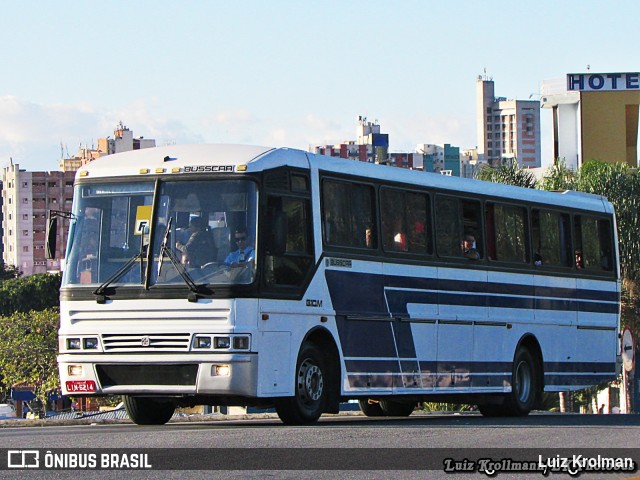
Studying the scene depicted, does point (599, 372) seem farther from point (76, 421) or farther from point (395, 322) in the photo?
point (76, 421)

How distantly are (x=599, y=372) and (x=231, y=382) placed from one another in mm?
10771

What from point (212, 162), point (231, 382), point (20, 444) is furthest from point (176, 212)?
point (20, 444)

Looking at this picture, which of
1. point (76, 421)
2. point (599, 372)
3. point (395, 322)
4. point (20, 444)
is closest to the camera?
point (20, 444)

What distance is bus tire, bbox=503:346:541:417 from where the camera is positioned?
73.6 ft

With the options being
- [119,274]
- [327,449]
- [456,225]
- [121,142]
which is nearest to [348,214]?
[456,225]

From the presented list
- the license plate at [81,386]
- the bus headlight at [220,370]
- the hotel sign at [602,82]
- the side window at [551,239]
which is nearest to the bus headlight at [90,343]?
the license plate at [81,386]

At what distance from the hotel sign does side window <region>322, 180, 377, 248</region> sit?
74.8m

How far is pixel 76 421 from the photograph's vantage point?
22422 millimetres

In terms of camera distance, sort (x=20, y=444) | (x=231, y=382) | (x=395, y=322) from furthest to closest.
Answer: (x=395, y=322) → (x=231, y=382) → (x=20, y=444)

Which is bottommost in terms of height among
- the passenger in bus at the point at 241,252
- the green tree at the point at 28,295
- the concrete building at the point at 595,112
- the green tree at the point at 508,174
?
the passenger in bus at the point at 241,252

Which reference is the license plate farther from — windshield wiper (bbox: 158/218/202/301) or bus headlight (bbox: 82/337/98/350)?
windshield wiper (bbox: 158/218/202/301)

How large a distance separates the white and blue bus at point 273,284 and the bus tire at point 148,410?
0.07ft

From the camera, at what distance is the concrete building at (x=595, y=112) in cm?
9106

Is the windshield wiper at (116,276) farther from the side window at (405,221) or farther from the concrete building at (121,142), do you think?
the concrete building at (121,142)
